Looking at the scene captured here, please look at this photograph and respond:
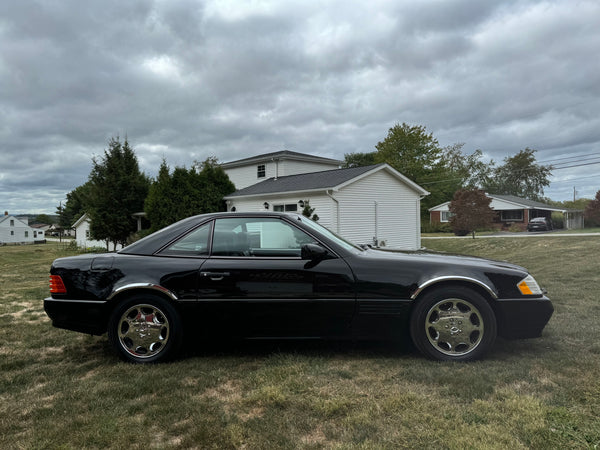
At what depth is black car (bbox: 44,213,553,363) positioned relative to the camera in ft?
11.6

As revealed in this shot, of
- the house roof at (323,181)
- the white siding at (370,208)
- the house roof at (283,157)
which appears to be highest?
the house roof at (283,157)

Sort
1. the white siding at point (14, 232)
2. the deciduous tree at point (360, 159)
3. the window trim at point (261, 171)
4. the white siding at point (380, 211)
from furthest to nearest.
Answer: the white siding at point (14, 232) < the deciduous tree at point (360, 159) < the window trim at point (261, 171) < the white siding at point (380, 211)

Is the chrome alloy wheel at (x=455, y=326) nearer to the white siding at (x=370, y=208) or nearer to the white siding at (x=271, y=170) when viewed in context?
the white siding at (x=370, y=208)

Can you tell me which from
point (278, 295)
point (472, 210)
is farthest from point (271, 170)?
point (278, 295)

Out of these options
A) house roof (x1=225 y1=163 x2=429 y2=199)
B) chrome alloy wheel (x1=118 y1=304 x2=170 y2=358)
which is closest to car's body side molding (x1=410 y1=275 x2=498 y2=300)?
chrome alloy wheel (x1=118 y1=304 x2=170 y2=358)

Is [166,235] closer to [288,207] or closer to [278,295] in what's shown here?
[278,295]

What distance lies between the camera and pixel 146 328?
3.66 metres

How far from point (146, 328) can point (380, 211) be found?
17736mm

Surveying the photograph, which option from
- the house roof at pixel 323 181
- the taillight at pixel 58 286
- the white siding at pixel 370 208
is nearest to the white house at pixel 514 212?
the white siding at pixel 370 208

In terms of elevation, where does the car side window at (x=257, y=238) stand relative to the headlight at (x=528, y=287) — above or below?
above

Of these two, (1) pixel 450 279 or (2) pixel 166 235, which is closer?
(1) pixel 450 279

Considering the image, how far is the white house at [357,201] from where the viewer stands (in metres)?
18.5

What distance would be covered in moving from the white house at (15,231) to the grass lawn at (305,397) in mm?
94022

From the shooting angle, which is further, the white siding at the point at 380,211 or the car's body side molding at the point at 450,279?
the white siding at the point at 380,211
